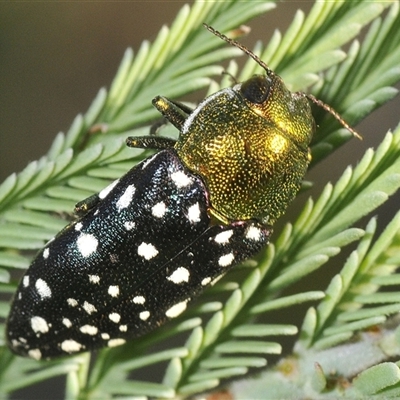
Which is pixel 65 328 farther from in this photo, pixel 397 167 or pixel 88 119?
pixel 397 167

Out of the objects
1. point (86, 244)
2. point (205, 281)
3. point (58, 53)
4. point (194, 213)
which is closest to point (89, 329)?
point (86, 244)

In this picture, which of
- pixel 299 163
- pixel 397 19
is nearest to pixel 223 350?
pixel 299 163

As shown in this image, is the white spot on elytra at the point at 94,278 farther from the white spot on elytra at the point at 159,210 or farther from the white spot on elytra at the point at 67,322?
the white spot on elytra at the point at 159,210

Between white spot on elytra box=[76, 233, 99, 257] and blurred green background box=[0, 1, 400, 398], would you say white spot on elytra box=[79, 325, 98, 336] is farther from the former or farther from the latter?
blurred green background box=[0, 1, 400, 398]

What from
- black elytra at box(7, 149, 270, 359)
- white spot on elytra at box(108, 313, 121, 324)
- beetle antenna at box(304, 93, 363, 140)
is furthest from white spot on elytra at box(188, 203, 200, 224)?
beetle antenna at box(304, 93, 363, 140)

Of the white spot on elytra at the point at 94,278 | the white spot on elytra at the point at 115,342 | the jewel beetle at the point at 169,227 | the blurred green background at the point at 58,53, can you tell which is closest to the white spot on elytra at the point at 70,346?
the jewel beetle at the point at 169,227

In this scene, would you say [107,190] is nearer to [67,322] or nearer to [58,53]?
[67,322]
